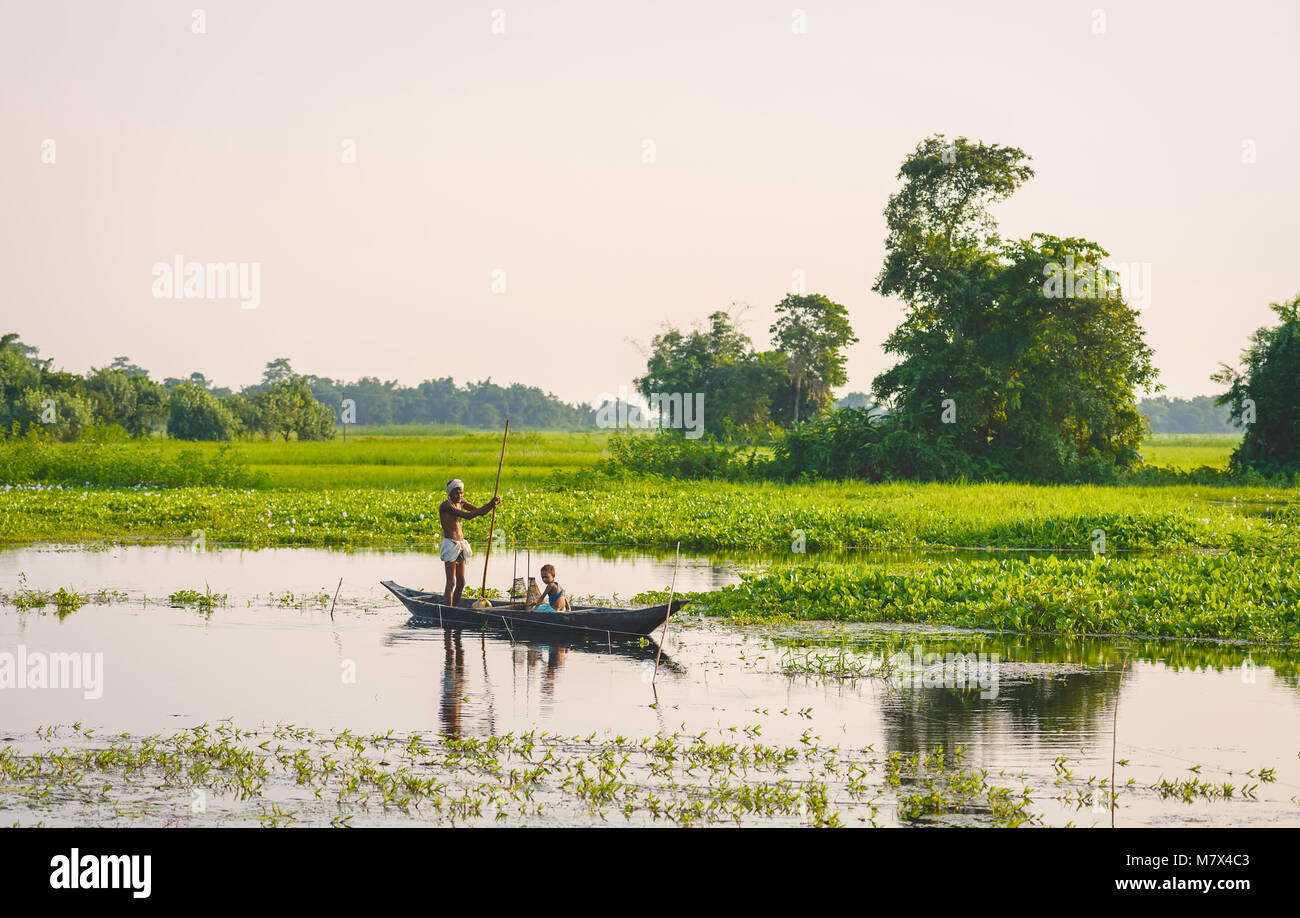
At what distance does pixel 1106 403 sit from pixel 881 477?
343 inches

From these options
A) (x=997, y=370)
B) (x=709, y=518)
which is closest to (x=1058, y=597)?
(x=709, y=518)

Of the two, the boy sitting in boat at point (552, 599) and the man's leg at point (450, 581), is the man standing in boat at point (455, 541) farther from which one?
the boy sitting in boat at point (552, 599)

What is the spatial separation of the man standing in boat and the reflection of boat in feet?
0.68

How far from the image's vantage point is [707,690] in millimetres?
13156

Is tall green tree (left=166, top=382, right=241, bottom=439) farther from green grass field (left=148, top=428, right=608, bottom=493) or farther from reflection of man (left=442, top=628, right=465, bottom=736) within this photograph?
reflection of man (left=442, top=628, right=465, bottom=736)

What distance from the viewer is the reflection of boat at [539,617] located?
15.3 metres

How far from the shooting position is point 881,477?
43.1 m

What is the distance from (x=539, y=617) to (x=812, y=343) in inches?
2370

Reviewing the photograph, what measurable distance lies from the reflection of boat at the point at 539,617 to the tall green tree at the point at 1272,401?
3587 cm
